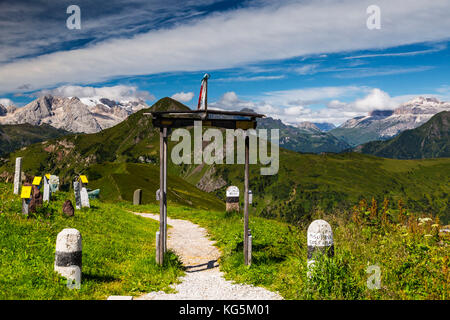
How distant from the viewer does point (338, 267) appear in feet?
28.3

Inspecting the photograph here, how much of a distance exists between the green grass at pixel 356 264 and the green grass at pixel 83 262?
276 cm

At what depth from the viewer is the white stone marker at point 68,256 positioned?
8.84 meters

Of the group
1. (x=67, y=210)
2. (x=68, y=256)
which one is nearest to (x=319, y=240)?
(x=68, y=256)

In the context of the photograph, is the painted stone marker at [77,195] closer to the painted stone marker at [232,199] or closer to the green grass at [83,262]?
the green grass at [83,262]

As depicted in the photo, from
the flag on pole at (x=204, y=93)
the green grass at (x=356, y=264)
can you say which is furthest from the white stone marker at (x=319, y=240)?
the flag on pole at (x=204, y=93)

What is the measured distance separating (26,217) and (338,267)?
12.0 m

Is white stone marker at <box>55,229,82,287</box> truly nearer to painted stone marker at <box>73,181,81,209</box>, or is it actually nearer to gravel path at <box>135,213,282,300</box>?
gravel path at <box>135,213,282,300</box>

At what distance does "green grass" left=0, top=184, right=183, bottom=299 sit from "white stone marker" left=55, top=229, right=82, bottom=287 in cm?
20

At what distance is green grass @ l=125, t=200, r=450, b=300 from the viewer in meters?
8.11

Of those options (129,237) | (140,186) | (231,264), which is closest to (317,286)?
(231,264)

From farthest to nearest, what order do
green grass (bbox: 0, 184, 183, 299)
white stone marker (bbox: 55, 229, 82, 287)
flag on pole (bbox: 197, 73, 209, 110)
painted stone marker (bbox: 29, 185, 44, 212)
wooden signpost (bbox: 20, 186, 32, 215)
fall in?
painted stone marker (bbox: 29, 185, 44, 212), wooden signpost (bbox: 20, 186, 32, 215), flag on pole (bbox: 197, 73, 209, 110), white stone marker (bbox: 55, 229, 82, 287), green grass (bbox: 0, 184, 183, 299)

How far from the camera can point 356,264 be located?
909 centimetres

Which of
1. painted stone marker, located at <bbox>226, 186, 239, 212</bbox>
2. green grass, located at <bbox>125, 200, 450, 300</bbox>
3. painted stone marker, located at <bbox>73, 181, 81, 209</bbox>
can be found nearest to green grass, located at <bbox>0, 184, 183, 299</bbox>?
painted stone marker, located at <bbox>73, 181, 81, 209</bbox>
